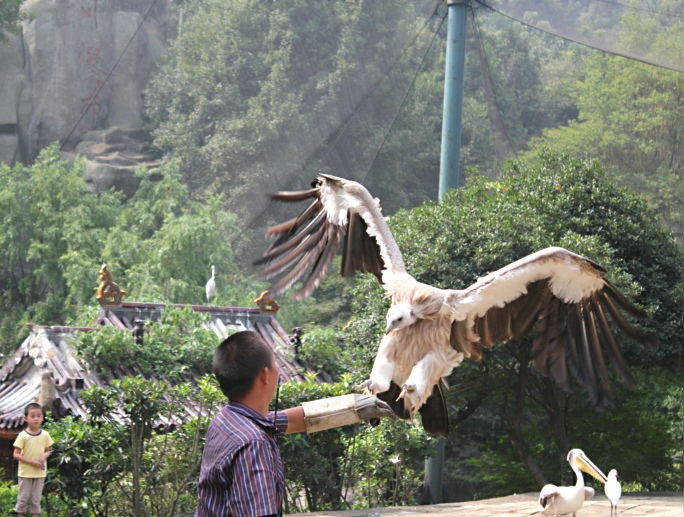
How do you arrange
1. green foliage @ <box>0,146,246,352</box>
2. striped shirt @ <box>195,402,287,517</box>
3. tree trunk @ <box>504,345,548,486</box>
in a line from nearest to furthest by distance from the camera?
striped shirt @ <box>195,402,287,517</box> → tree trunk @ <box>504,345,548,486</box> → green foliage @ <box>0,146,246,352</box>

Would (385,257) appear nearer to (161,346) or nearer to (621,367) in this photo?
(621,367)

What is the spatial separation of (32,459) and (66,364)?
101 inches

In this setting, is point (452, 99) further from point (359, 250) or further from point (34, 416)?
point (34, 416)

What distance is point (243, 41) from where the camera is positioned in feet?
37.9

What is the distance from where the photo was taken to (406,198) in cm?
1280

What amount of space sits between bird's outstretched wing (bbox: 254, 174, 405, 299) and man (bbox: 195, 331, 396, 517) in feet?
7.79

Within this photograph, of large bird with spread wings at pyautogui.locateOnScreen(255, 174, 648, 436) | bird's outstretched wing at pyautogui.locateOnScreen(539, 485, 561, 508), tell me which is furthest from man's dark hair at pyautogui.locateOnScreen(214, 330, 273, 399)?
bird's outstretched wing at pyautogui.locateOnScreen(539, 485, 561, 508)

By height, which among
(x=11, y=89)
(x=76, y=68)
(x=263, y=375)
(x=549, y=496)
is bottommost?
(x=549, y=496)

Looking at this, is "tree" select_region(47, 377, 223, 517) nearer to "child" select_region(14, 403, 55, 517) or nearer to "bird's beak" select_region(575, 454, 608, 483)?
"child" select_region(14, 403, 55, 517)

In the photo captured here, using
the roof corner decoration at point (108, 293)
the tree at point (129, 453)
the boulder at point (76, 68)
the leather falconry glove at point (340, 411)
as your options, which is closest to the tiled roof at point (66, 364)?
the roof corner decoration at point (108, 293)

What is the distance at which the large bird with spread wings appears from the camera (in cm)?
379

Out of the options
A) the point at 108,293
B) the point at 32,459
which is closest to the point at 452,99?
the point at 108,293

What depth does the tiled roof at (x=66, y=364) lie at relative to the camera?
667cm

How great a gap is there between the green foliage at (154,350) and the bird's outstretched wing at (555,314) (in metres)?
3.62
